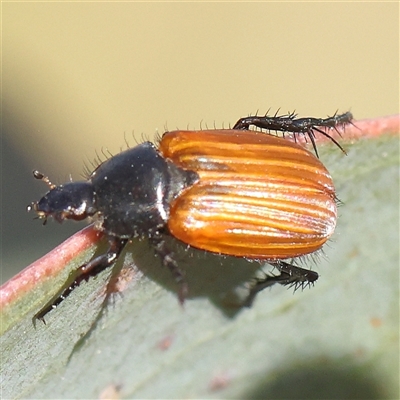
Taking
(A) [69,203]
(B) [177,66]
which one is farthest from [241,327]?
(B) [177,66]

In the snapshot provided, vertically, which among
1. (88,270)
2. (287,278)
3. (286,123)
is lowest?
(287,278)

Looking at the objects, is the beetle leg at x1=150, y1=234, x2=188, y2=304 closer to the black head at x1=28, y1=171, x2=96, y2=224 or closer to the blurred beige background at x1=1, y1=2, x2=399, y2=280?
the black head at x1=28, y1=171, x2=96, y2=224

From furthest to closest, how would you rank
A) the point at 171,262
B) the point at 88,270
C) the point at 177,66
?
the point at 177,66 < the point at 171,262 < the point at 88,270

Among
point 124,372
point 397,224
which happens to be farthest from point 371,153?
point 124,372

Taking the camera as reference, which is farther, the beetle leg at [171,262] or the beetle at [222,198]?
the beetle at [222,198]

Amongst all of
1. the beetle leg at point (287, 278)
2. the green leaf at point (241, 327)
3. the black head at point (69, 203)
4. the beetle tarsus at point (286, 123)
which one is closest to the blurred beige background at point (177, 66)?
the beetle tarsus at point (286, 123)

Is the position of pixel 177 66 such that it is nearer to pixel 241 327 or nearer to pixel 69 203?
pixel 69 203

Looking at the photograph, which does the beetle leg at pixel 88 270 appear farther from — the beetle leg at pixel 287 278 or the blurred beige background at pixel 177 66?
the blurred beige background at pixel 177 66
